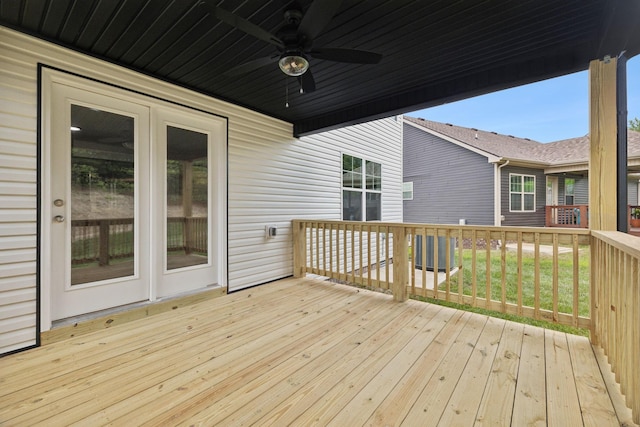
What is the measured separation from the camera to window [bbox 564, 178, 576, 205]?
10980 millimetres

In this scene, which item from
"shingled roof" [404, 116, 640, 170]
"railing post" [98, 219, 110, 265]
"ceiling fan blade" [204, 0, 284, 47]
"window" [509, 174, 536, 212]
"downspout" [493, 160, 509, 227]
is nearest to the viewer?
"ceiling fan blade" [204, 0, 284, 47]

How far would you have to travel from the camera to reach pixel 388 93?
11.5 feet

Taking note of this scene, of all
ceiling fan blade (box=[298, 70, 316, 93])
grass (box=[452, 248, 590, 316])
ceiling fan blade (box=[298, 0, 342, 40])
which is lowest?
grass (box=[452, 248, 590, 316])

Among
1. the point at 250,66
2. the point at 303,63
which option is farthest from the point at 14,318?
the point at 303,63

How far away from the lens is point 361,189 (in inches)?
250

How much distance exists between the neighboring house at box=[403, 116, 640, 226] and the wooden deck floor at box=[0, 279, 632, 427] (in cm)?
845

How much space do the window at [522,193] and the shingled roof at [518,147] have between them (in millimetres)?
679

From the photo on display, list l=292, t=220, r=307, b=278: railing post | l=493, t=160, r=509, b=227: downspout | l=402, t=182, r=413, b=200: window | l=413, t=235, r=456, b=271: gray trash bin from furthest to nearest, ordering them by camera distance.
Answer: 1. l=402, t=182, r=413, b=200: window
2. l=493, t=160, r=509, b=227: downspout
3. l=413, t=235, r=456, b=271: gray trash bin
4. l=292, t=220, r=307, b=278: railing post

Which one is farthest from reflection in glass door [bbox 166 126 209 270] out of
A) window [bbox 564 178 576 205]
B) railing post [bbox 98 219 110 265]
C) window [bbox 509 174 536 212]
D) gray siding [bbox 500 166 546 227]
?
window [bbox 564 178 576 205]

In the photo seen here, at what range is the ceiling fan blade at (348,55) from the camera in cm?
214

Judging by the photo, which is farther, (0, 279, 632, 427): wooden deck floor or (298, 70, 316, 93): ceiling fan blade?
(298, 70, 316, 93): ceiling fan blade

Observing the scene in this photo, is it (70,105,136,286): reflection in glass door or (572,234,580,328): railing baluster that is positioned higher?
(70,105,136,286): reflection in glass door

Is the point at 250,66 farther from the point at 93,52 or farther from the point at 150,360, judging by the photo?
the point at 150,360

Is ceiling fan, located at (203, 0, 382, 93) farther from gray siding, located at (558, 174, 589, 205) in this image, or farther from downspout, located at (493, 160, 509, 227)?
gray siding, located at (558, 174, 589, 205)
